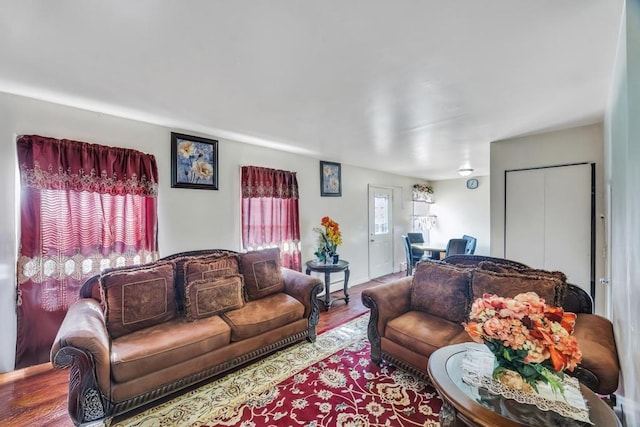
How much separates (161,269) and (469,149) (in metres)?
4.04

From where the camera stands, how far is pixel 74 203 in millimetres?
2363

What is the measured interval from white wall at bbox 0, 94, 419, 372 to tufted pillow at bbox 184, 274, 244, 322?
72 centimetres

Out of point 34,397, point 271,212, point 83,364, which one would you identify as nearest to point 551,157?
point 271,212

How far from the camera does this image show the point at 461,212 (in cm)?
695

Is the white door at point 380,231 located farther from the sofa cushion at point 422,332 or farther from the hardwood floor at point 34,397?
the hardwood floor at point 34,397

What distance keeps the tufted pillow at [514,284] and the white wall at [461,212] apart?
4.84m

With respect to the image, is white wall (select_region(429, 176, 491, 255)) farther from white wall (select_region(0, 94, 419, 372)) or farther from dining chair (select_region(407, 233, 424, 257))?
white wall (select_region(0, 94, 419, 372))

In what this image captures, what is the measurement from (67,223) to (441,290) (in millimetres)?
3292

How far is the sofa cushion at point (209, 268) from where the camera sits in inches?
101

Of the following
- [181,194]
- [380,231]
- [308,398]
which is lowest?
[308,398]

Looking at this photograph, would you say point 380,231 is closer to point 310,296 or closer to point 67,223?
point 310,296

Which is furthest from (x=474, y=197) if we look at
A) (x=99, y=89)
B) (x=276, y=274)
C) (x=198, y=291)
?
(x=99, y=89)

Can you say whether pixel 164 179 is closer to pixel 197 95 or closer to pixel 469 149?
pixel 197 95

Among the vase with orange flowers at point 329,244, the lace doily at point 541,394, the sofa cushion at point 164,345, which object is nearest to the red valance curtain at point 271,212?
the vase with orange flowers at point 329,244
